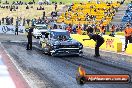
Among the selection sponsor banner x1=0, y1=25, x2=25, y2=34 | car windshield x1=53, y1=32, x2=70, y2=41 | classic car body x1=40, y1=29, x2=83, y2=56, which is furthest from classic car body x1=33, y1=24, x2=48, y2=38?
classic car body x1=40, y1=29, x2=83, y2=56

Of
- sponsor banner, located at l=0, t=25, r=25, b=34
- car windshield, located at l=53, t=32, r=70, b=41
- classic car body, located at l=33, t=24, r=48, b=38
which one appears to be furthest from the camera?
sponsor banner, located at l=0, t=25, r=25, b=34

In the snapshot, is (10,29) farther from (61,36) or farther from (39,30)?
Answer: (61,36)

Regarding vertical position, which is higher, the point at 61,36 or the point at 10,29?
the point at 61,36

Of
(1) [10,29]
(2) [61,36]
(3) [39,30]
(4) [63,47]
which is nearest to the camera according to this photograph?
(4) [63,47]

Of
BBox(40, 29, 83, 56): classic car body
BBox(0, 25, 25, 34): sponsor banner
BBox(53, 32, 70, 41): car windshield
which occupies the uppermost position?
BBox(53, 32, 70, 41): car windshield

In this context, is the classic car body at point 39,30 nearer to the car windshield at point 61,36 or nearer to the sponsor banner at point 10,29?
the sponsor banner at point 10,29

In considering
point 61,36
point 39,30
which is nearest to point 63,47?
point 61,36

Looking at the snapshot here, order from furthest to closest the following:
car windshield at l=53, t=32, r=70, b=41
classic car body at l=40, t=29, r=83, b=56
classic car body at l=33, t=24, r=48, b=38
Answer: classic car body at l=33, t=24, r=48, b=38 → car windshield at l=53, t=32, r=70, b=41 → classic car body at l=40, t=29, r=83, b=56

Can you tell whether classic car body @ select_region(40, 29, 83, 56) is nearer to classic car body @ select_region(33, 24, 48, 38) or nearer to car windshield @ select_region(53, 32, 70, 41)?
car windshield @ select_region(53, 32, 70, 41)

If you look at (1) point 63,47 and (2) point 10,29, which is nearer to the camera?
(1) point 63,47

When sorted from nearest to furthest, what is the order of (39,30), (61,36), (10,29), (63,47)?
(63,47), (61,36), (39,30), (10,29)

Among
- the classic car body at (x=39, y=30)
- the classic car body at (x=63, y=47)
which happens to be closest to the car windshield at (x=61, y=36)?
the classic car body at (x=63, y=47)

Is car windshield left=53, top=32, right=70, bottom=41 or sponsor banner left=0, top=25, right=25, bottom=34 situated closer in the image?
car windshield left=53, top=32, right=70, bottom=41

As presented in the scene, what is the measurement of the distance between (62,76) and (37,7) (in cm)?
5813
